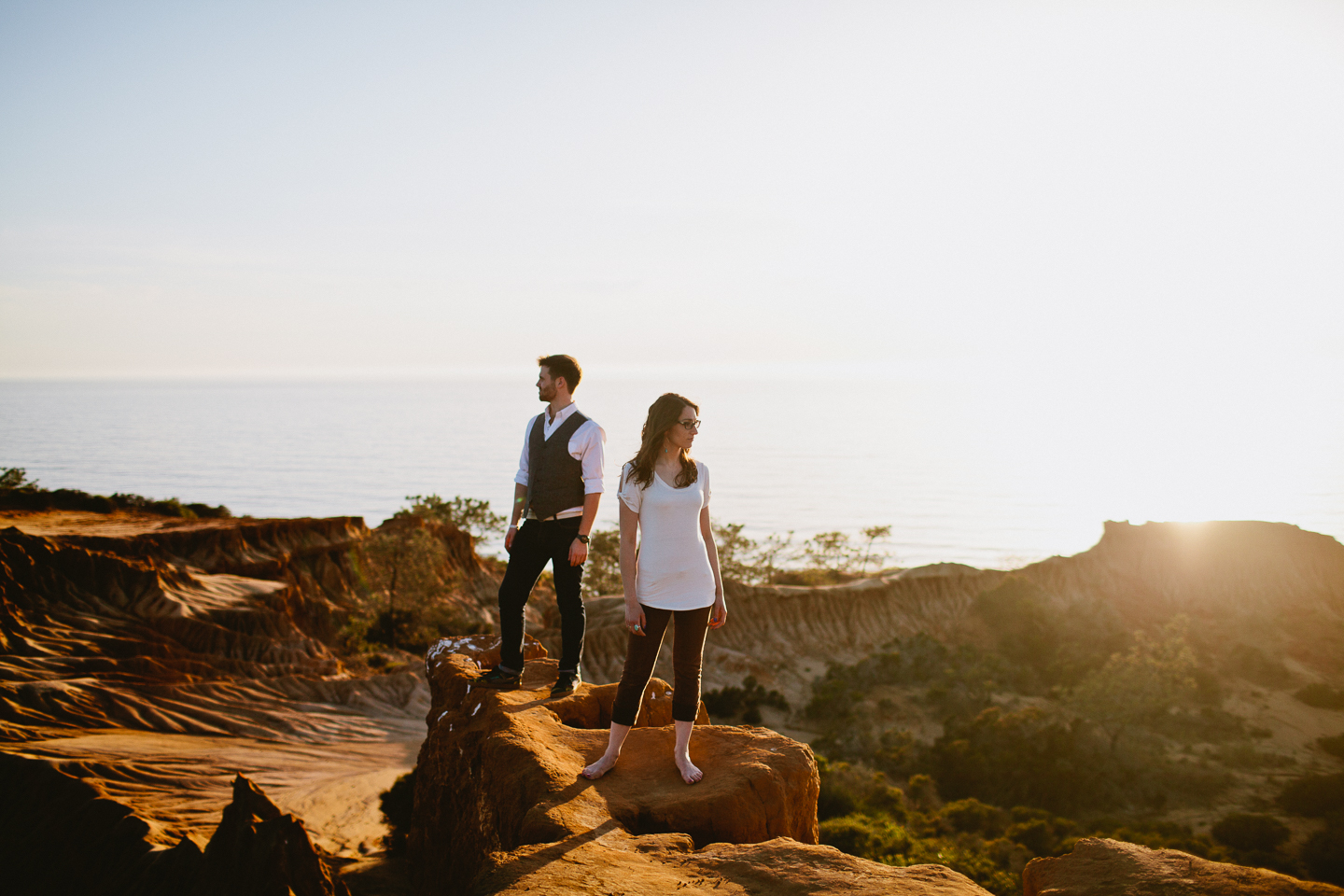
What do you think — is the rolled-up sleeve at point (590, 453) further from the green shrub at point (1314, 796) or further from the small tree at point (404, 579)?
the small tree at point (404, 579)

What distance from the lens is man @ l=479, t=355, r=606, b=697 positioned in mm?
5633

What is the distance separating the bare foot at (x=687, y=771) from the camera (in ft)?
16.3

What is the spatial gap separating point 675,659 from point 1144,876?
253 centimetres

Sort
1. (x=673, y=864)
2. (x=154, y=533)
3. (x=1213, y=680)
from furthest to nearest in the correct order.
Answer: (x=154, y=533) < (x=1213, y=680) < (x=673, y=864)

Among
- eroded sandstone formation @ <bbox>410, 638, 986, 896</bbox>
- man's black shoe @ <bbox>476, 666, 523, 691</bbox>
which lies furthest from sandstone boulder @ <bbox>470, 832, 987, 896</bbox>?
man's black shoe @ <bbox>476, 666, 523, 691</bbox>

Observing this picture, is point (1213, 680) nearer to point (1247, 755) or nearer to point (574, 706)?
point (1247, 755)

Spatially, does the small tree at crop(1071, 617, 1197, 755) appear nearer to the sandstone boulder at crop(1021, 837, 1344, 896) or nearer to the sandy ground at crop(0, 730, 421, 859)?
the sandy ground at crop(0, 730, 421, 859)

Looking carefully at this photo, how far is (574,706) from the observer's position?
6570 mm

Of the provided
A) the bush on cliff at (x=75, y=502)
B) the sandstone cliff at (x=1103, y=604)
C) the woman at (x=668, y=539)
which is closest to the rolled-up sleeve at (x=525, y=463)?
the woman at (x=668, y=539)

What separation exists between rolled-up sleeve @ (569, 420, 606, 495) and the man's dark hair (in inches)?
14.1

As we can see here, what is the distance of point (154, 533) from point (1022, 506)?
269 ft

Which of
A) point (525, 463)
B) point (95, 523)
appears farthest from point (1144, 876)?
point (95, 523)

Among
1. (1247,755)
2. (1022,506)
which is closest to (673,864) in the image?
(1247,755)

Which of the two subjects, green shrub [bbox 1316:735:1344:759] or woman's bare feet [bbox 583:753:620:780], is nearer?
woman's bare feet [bbox 583:753:620:780]
